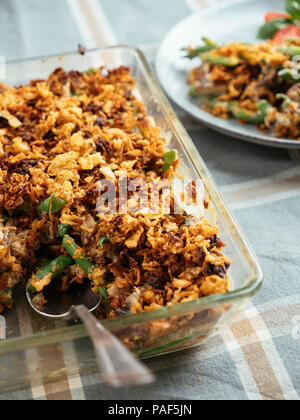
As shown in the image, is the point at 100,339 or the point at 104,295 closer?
the point at 100,339

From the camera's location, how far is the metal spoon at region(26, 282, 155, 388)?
108 centimetres

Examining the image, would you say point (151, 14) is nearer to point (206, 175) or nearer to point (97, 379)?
point (206, 175)

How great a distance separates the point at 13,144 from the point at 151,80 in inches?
27.0

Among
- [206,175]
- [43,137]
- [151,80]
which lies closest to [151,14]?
[151,80]

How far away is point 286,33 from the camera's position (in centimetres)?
268

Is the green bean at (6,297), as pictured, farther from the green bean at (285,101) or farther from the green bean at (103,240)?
the green bean at (285,101)

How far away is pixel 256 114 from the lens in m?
2.32

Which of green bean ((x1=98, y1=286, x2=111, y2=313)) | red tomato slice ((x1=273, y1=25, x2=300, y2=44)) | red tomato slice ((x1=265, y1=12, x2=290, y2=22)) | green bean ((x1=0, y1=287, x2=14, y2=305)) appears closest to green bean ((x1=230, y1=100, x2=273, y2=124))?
red tomato slice ((x1=273, y1=25, x2=300, y2=44))

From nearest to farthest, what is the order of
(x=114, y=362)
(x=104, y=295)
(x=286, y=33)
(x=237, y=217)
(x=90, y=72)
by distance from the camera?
1. (x=114, y=362)
2. (x=104, y=295)
3. (x=237, y=217)
4. (x=90, y=72)
5. (x=286, y=33)

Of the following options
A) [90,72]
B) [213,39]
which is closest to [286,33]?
[213,39]

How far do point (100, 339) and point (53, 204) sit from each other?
565 millimetres

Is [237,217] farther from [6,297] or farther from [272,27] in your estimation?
[272,27]

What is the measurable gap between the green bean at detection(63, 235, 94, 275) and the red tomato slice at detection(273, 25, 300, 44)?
1.71 meters

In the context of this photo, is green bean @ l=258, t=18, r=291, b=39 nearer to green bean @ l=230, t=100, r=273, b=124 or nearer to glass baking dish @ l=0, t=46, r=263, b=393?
green bean @ l=230, t=100, r=273, b=124
